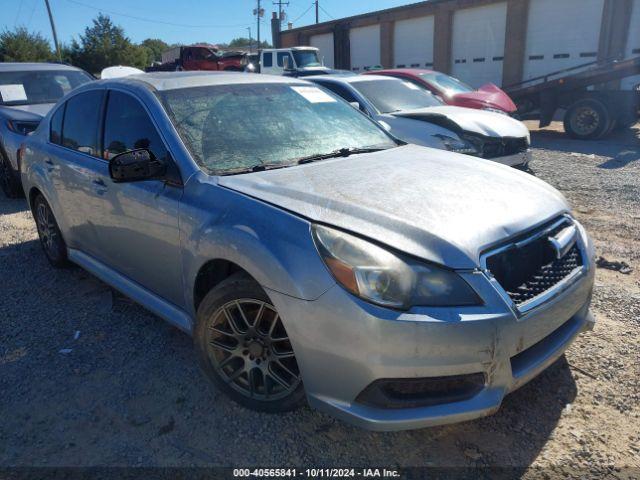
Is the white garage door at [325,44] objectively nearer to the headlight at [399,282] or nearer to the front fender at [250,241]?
the front fender at [250,241]

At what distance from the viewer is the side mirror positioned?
272cm

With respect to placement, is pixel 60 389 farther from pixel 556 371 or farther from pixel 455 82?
pixel 455 82

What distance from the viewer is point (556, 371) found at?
284cm

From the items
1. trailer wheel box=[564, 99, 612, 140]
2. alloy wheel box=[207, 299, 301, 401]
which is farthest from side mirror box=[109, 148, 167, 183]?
trailer wheel box=[564, 99, 612, 140]

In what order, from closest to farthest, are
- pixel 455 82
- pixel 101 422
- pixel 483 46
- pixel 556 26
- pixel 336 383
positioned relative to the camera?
pixel 336 383, pixel 101 422, pixel 455 82, pixel 556 26, pixel 483 46

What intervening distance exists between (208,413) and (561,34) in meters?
20.1

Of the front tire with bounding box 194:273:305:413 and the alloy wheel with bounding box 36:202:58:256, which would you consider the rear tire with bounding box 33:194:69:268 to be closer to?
the alloy wheel with bounding box 36:202:58:256

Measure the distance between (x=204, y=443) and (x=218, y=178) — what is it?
A: 1324 millimetres

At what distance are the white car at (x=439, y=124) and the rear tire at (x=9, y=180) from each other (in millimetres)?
4597

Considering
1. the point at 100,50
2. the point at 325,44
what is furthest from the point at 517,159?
the point at 100,50

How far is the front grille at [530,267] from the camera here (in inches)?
85.4

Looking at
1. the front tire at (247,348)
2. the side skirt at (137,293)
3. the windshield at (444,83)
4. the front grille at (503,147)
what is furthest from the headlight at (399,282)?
the windshield at (444,83)

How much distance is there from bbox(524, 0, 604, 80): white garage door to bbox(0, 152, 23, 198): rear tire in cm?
1810

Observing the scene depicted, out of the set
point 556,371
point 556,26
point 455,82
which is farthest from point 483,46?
point 556,371
